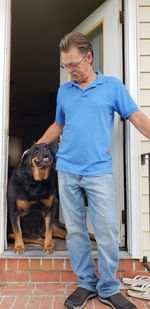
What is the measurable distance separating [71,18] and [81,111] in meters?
2.63

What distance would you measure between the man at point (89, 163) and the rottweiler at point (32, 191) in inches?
19.2

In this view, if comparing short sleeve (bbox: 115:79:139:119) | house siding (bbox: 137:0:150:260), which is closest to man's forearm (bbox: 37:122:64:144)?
short sleeve (bbox: 115:79:139:119)

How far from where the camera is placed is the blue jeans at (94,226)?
219cm

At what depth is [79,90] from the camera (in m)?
2.30

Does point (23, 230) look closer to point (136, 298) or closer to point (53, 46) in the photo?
point (136, 298)

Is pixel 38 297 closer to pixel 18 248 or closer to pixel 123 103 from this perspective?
pixel 18 248

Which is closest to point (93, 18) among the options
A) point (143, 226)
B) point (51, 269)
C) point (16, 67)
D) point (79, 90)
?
point (79, 90)

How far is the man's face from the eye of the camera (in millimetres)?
2207

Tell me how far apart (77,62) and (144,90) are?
795 mm

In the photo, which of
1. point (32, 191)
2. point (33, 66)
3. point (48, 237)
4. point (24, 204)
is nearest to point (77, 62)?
point (32, 191)

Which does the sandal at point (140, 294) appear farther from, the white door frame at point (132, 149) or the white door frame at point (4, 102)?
the white door frame at point (4, 102)

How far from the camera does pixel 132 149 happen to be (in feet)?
9.01

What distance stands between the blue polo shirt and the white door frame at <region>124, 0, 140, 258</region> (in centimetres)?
51

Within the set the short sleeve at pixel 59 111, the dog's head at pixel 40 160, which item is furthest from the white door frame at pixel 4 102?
the short sleeve at pixel 59 111
